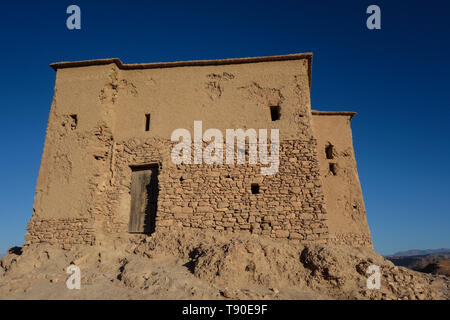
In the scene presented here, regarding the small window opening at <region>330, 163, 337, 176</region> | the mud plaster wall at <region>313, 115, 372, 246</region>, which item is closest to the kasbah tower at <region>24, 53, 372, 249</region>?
the mud plaster wall at <region>313, 115, 372, 246</region>

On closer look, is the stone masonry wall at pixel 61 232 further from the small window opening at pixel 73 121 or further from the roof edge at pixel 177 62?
the roof edge at pixel 177 62

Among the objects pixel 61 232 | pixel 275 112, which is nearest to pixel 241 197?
pixel 275 112

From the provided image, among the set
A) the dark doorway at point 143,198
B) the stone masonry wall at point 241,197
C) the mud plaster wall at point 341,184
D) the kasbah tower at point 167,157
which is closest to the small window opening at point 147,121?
the kasbah tower at point 167,157

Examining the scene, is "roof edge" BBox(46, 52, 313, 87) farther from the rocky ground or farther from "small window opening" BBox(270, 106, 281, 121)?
the rocky ground

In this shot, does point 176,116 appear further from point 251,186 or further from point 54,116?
point 54,116

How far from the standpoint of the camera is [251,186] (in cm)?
924

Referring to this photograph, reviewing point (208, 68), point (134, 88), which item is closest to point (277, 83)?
point (208, 68)

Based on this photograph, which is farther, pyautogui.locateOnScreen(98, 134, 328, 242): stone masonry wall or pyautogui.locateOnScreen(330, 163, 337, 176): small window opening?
pyautogui.locateOnScreen(330, 163, 337, 176): small window opening

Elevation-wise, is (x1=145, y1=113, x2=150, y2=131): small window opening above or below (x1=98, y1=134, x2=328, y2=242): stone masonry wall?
above

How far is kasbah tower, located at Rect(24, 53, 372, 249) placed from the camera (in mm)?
8938

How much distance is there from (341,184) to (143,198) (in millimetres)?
8357

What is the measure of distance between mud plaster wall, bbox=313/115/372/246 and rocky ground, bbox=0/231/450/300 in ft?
11.1

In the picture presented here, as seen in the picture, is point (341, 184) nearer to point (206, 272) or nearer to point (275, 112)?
point (275, 112)

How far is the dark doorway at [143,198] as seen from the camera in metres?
9.71
